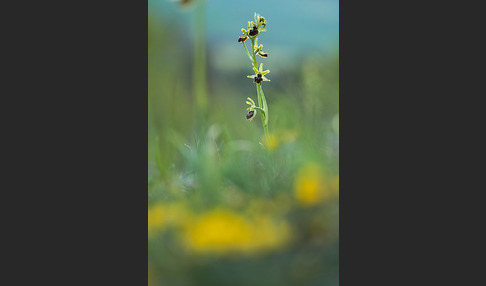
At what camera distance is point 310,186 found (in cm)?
303

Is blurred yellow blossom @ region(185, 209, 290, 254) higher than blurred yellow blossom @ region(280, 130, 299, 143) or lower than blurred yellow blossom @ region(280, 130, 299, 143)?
lower

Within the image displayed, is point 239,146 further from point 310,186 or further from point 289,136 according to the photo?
point 310,186

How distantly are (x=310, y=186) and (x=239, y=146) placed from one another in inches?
17.3

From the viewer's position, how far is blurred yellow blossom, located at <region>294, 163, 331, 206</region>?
9.82 feet

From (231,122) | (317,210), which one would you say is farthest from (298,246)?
(231,122)

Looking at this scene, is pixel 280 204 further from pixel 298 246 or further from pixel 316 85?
pixel 316 85

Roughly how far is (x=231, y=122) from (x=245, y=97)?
156 mm

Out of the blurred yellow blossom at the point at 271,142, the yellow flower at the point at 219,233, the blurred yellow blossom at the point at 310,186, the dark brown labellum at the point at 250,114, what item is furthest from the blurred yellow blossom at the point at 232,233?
the dark brown labellum at the point at 250,114

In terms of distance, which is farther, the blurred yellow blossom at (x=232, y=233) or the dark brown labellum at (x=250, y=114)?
the dark brown labellum at (x=250, y=114)

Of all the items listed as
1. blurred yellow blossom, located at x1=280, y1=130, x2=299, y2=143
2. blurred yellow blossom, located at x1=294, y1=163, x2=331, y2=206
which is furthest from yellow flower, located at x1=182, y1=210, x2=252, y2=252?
blurred yellow blossom, located at x1=280, y1=130, x2=299, y2=143

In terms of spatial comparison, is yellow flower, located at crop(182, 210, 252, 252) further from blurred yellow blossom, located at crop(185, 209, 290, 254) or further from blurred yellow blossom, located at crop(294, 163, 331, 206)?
blurred yellow blossom, located at crop(294, 163, 331, 206)

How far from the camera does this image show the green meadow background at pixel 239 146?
291 cm

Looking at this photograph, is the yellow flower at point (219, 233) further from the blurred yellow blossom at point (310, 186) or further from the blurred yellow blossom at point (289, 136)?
the blurred yellow blossom at point (289, 136)

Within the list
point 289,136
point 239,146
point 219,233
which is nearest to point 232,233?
point 219,233
